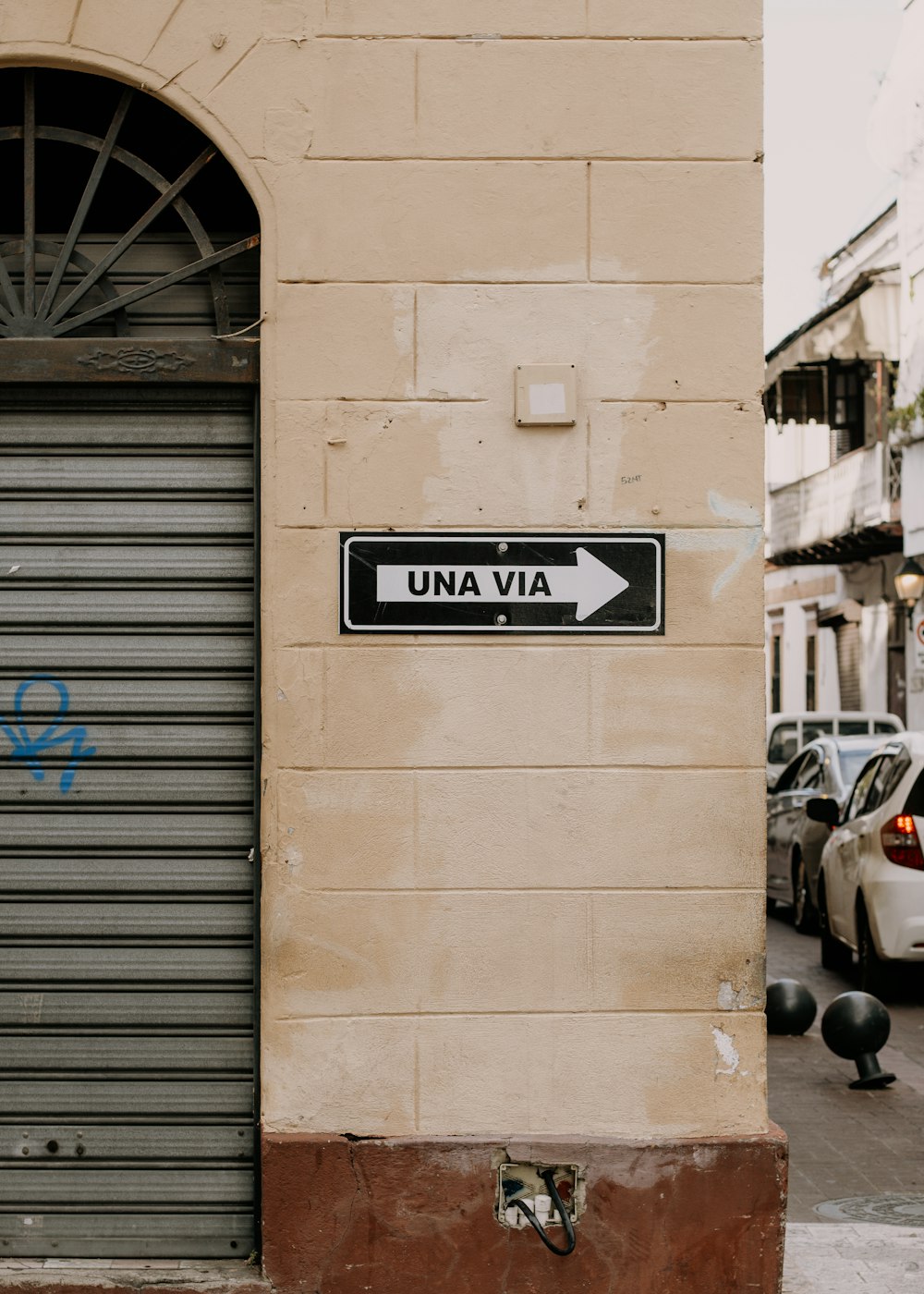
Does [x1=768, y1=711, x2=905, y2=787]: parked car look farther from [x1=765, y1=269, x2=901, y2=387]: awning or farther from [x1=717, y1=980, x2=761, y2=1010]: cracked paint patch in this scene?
[x1=717, y1=980, x2=761, y2=1010]: cracked paint patch

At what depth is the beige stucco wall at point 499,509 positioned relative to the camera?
5488 millimetres

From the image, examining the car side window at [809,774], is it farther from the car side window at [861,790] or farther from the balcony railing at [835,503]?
the balcony railing at [835,503]

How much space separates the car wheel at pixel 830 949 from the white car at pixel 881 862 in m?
0.25

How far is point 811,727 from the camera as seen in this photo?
24.6 m

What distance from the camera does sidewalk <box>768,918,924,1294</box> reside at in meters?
5.97

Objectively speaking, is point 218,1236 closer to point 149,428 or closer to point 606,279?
point 149,428

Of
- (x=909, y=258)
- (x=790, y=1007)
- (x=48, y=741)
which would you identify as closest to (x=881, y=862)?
(x=790, y=1007)

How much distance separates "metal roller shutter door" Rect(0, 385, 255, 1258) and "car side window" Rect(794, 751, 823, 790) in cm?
1177

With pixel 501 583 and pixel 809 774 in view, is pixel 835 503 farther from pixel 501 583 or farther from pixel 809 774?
pixel 501 583

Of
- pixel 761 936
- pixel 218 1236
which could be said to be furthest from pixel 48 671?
pixel 761 936

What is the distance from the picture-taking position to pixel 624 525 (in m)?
5.54

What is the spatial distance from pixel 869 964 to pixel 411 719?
289 inches

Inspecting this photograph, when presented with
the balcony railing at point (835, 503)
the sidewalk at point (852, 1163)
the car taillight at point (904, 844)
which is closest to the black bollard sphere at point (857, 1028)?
the sidewalk at point (852, 1163)

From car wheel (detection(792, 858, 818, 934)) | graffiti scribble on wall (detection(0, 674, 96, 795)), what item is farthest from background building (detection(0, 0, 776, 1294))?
car wheel (detection(792, 858, 818, 934))
